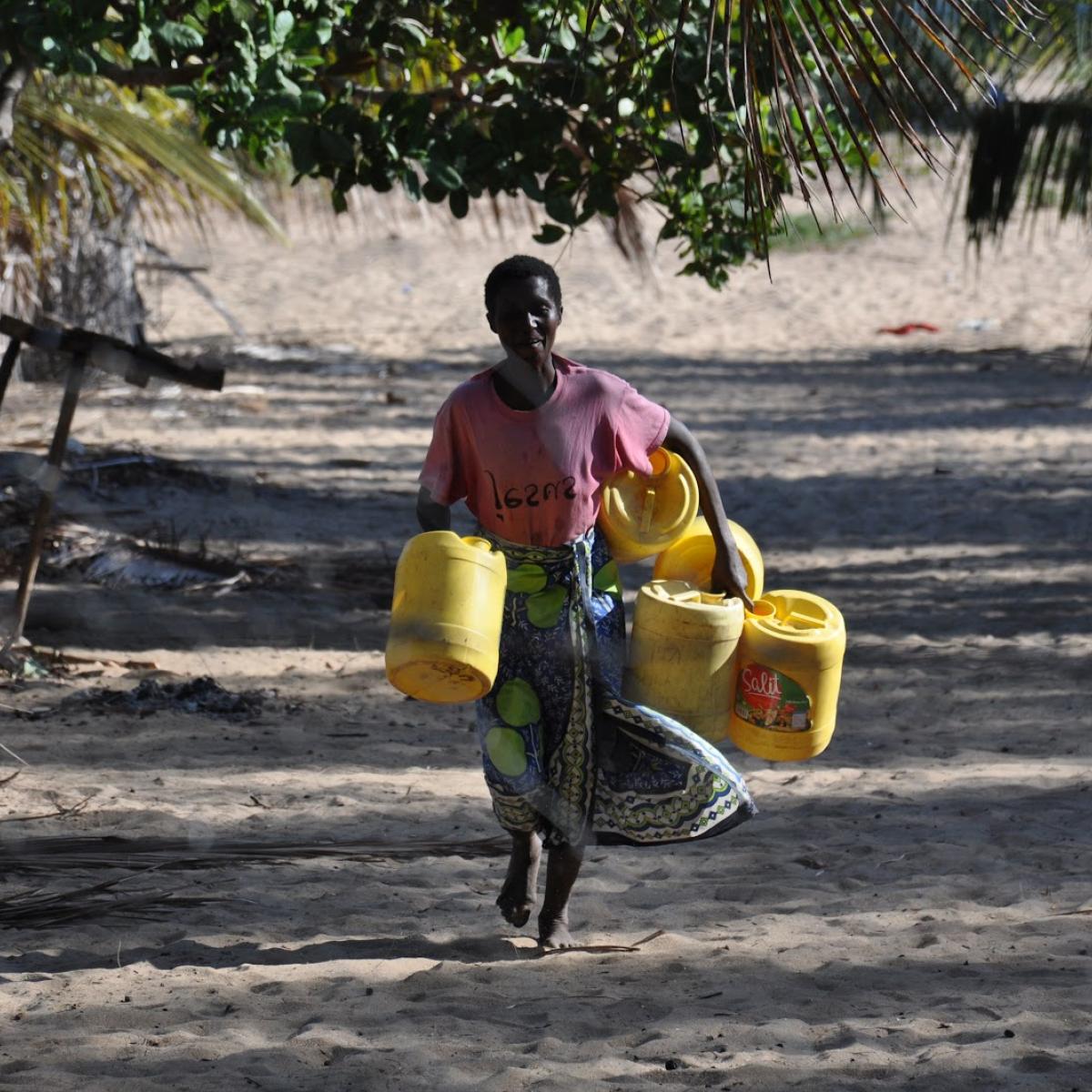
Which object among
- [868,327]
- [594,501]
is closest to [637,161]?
[594,501]

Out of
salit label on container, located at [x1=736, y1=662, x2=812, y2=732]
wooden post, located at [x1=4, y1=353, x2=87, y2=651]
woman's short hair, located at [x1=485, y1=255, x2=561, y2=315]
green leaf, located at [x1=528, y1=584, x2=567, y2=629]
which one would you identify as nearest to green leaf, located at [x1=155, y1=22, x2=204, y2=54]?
wooden post, located at [x1=4, y1=353, x2=87, y2=651]

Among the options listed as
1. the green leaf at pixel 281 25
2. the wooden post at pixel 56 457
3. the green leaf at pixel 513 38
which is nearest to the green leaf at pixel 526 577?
the green leaf at pixel 281 25

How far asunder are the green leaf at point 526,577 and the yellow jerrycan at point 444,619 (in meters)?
0.19

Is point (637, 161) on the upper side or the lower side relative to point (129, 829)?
upper

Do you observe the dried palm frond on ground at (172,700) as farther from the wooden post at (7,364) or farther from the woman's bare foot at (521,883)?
the woman's bare foot at (521,883)

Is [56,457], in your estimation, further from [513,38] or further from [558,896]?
[558,896]

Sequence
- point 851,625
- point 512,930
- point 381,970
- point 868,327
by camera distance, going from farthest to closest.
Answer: point 868,327, point 851,625, point 512,930, point 381,970

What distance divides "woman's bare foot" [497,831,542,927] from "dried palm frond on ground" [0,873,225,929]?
29.6 inches

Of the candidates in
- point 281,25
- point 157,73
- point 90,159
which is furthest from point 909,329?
point 281,25

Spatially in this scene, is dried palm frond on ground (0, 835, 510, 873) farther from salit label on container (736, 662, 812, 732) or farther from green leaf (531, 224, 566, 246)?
green leaf (531, 224, 566, 246)

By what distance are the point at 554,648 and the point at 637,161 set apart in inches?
81.2

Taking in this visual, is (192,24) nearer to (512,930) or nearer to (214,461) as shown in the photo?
(512,930)

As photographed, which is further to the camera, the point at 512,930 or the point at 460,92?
the point at 460,92

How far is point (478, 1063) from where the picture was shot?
2.73m
